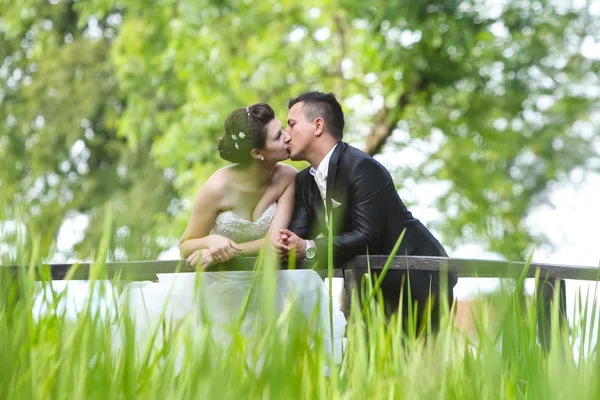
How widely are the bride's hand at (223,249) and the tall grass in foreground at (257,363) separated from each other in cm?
168

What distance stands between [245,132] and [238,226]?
44cm

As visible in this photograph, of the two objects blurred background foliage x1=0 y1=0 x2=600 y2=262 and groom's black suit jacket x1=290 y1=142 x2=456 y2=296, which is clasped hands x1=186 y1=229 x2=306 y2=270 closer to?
groom's black suit jacket x1=290 y1=142 x2=456 y2=296

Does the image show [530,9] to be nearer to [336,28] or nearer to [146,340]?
[336,28]

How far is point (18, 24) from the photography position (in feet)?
43.7

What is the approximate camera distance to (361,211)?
141 inches

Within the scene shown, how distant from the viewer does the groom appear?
351cm

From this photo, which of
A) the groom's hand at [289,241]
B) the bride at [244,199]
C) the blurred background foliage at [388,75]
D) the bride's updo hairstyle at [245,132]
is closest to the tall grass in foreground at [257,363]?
the groom's hand at [289,241]

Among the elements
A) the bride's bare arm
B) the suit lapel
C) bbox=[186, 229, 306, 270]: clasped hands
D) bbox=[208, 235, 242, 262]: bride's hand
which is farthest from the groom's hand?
the bride's bare arm

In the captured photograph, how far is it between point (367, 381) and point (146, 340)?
1.38 ft

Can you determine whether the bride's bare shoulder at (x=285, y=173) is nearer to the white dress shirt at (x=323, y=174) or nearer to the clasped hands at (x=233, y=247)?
the white dress shirt at (x=323, y=174)

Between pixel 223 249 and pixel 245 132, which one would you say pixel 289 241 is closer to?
pixel 223 249

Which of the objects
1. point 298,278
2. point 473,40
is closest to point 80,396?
point 298,278

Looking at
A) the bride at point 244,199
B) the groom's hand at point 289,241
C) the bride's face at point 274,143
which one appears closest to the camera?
the groom's hand at point 289,241

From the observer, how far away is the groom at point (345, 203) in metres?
3.51
